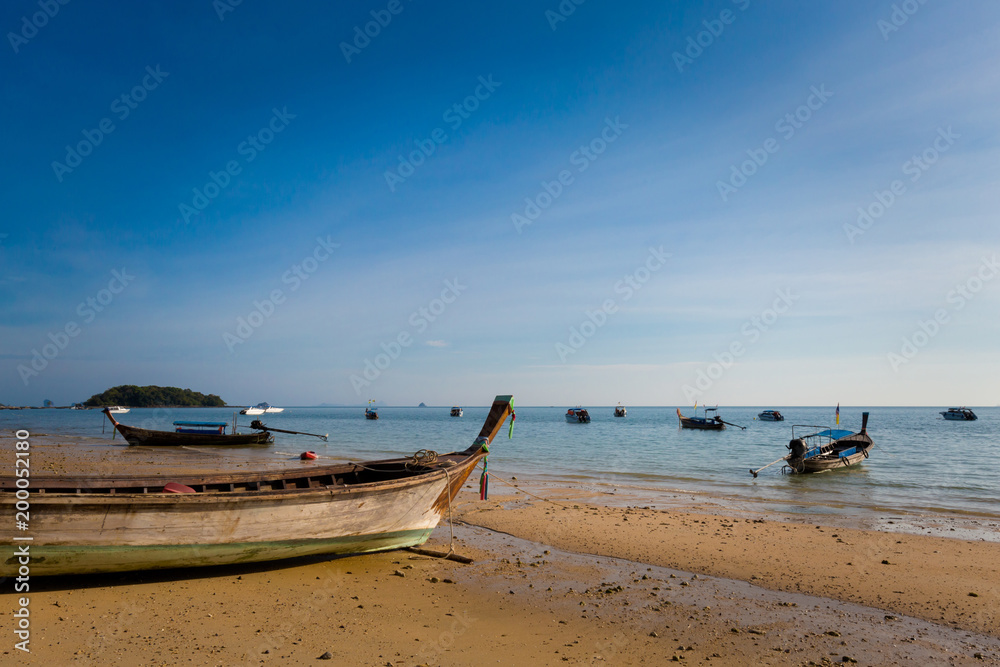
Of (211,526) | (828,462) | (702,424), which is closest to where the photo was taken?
(211,526)

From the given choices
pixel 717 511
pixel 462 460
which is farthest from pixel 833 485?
pixel 462 460

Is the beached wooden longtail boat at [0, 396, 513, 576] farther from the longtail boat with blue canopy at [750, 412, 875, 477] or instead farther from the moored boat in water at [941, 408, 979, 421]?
the moored boat in water at [941, 408, 979, 421]

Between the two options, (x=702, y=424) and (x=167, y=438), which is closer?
(x=167, y=438)

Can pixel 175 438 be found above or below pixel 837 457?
below

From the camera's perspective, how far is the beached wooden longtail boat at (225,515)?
19.5ft

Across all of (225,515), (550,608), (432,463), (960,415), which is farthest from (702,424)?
(960,415)

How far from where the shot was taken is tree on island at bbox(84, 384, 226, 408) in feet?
502

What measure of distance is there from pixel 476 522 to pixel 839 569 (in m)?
6.66

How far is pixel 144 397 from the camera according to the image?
535 ft

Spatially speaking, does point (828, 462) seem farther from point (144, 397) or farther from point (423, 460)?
point (144, 397)

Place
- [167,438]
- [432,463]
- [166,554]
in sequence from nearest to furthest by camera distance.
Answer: [166,554] < [432,463] < [167,438]

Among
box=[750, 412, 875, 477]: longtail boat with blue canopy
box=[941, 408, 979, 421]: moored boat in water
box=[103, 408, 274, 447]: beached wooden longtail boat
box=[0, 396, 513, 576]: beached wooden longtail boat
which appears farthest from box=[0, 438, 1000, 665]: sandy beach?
box=[941, 408, 979, 421]: moored boat in water

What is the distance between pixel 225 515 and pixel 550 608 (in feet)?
13.7

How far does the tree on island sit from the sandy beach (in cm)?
16981
